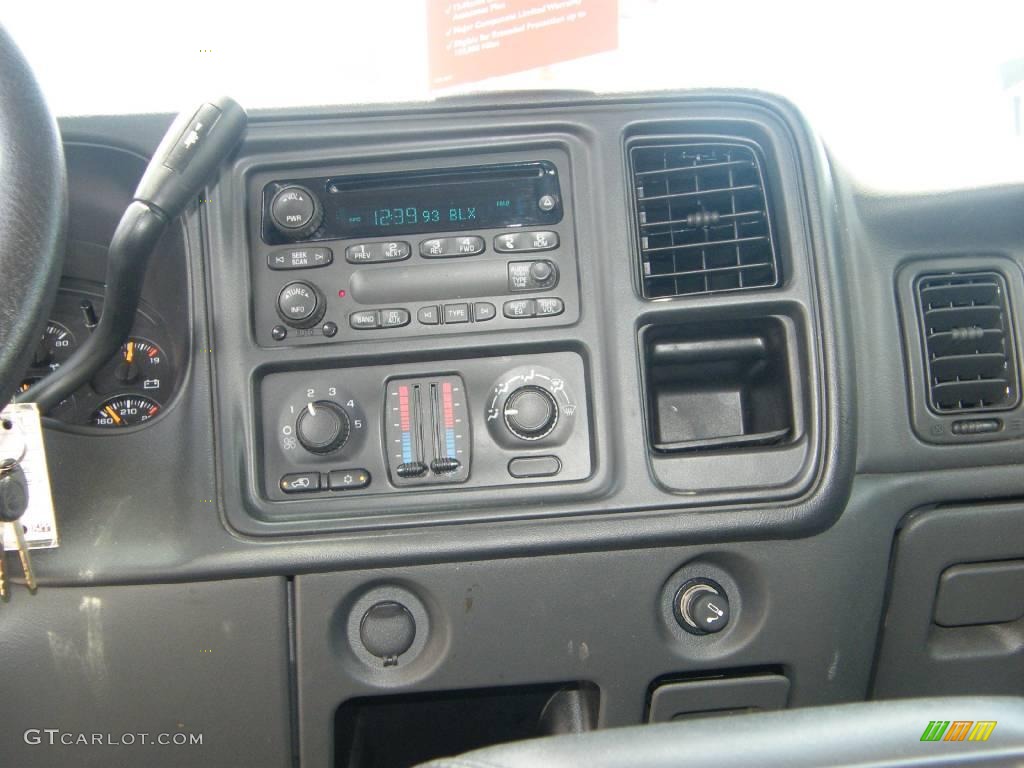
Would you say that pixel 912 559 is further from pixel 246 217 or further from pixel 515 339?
pixel 246 217

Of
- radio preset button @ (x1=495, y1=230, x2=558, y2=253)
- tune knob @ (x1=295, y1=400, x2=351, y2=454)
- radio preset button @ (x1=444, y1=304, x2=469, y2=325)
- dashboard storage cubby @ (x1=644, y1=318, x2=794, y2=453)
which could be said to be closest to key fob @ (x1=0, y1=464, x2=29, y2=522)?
tune knob @ (x1=295, y1=400, x2=351, y2=454)

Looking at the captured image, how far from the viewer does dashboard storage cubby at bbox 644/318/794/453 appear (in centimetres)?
114

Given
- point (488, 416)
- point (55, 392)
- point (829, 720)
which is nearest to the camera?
point (829, 720)

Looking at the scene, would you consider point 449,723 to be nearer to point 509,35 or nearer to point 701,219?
point 701,219

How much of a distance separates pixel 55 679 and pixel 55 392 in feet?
1.20

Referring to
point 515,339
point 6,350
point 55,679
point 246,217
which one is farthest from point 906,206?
point 55,679

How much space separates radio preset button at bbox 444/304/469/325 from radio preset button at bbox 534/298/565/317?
93 millimetres

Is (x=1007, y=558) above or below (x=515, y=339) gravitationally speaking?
below

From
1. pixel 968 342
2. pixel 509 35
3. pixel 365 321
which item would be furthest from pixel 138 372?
pixel 968 342

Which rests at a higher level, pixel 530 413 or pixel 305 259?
pixel 305 259

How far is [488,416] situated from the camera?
3.67 feet

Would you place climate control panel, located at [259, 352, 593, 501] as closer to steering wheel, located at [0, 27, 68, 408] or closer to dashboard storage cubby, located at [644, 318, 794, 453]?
dashboard storage cubby, located at [644, 318, 794, 453]

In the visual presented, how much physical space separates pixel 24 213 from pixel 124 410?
1.75 ft

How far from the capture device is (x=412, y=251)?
1.11 m
